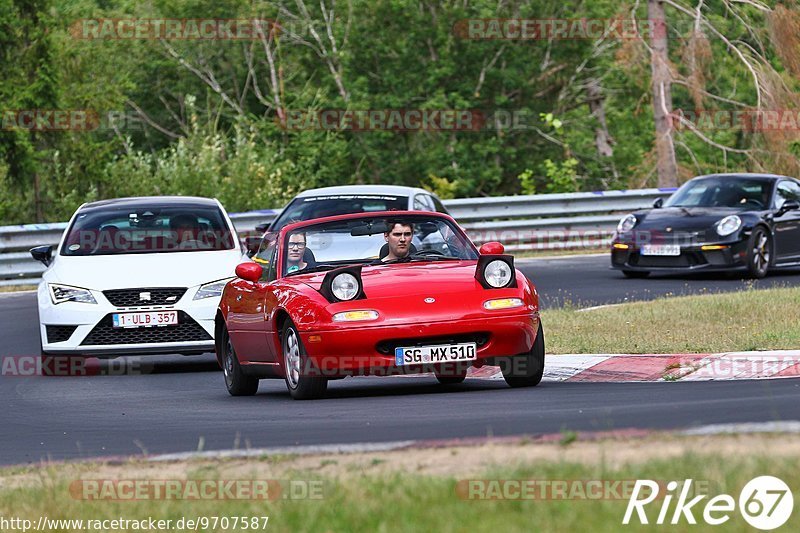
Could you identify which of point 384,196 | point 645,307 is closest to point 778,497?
point 645,307

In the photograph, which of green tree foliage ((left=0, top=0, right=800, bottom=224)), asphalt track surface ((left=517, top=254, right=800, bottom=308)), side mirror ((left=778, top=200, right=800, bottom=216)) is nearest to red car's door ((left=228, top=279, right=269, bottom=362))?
asphalt track surface ((left=517, top=254, right=800, bottom=308))

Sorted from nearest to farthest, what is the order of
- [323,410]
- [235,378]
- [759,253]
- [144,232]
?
[323,410], [235,378], [144,232], [759,253]

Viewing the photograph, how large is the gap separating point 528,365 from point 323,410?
170cm

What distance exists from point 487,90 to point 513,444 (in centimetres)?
3660

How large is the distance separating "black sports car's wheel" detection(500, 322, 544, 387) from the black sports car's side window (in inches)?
461

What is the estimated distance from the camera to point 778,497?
233 inches

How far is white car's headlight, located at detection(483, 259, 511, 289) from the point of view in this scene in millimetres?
11164

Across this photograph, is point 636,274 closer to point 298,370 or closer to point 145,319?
point 145,319

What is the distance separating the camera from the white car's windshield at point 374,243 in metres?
11.8

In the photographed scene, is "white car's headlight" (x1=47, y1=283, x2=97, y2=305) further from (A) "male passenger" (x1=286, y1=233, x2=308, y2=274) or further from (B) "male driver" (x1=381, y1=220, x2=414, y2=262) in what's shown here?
(B) "male driver" (x1=381, y1=220, x2=414, y2=262)

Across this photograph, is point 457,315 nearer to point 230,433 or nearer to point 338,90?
point 230,433

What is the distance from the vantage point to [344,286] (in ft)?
36.1

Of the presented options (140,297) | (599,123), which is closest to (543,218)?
(140,297)

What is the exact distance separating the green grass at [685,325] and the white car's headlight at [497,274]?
2.41m
